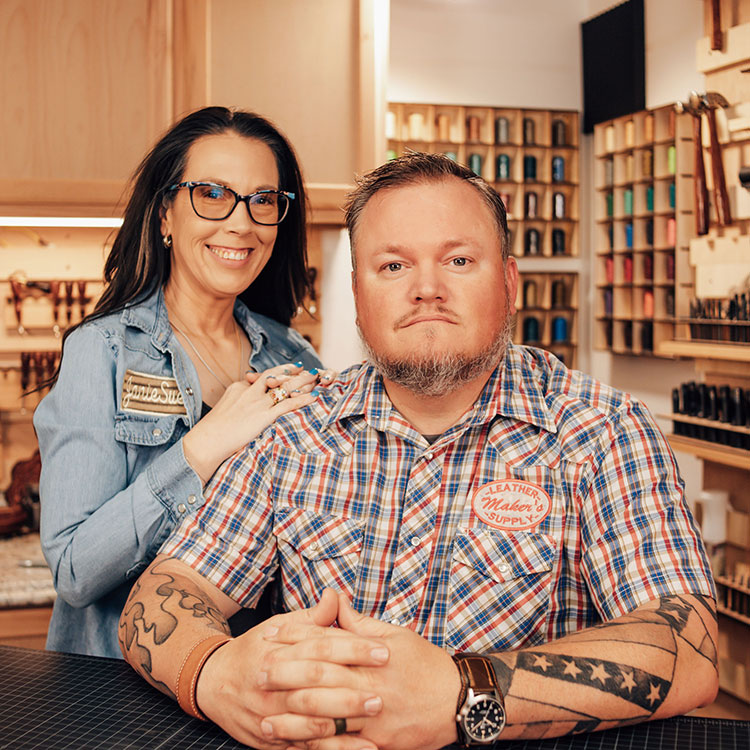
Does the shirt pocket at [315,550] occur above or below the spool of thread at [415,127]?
below

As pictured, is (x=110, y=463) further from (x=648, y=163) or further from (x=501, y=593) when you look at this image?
(x=648, y=163)

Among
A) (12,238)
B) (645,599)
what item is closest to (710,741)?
(645,599)

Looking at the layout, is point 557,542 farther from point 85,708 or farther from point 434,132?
point 434,132

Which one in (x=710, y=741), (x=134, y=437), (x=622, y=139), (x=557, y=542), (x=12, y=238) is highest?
(x=622, y=139)

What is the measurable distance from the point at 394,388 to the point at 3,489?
98.3 inches

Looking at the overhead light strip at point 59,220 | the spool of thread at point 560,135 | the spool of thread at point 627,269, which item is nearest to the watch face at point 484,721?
the overhead light strip at point 59,220

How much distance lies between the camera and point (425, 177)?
165 cm

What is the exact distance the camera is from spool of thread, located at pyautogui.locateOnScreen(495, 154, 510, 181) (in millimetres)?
8008

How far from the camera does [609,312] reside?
7.95 m

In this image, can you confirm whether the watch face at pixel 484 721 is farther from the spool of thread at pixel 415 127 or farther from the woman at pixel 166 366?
the spool of thread at pixel 415 127

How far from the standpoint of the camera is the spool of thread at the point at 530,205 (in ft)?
26.6

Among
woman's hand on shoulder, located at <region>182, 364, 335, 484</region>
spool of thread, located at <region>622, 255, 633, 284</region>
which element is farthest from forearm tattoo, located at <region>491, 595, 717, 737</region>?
spool of thread, located at <region>622, 255, 633, 284</region>

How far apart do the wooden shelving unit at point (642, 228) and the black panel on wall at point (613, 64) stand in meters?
0.14

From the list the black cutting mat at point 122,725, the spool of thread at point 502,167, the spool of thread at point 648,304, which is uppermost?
the spool of thread at point 502,167
